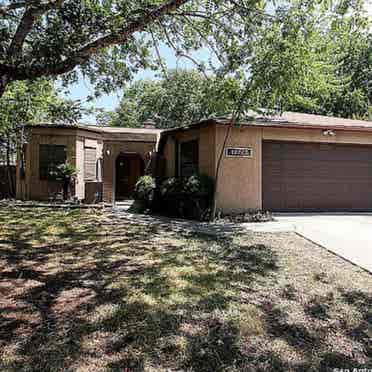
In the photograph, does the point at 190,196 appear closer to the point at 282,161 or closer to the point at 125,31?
the point at 282,161

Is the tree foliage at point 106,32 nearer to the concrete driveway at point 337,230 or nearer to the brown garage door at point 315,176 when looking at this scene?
the brown garage door at point 315,176

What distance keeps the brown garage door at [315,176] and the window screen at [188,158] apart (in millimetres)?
2323

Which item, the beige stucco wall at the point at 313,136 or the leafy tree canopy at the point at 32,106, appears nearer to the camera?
the beige stucco wall at the point at 313,136

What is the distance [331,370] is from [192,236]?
16.0 ft

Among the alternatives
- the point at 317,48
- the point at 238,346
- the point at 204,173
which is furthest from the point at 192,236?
the point at 317,48

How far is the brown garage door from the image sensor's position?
11.0 meters

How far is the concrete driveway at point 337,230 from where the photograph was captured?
6059mm

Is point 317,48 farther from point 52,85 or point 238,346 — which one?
point 52,85

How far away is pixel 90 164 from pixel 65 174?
5.44ft

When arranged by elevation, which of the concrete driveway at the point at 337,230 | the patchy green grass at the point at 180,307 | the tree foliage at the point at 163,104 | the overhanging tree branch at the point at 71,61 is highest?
the tree foliage at the point at 163,104

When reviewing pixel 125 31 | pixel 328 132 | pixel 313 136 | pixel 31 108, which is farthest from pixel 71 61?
pixel 31 108

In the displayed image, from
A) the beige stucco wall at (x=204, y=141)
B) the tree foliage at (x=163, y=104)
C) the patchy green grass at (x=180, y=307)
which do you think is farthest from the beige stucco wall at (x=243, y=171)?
the tree foliage at (x=163, y=104)

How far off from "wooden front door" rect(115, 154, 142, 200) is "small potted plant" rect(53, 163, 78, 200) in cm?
402

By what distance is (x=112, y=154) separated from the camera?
1484cm
